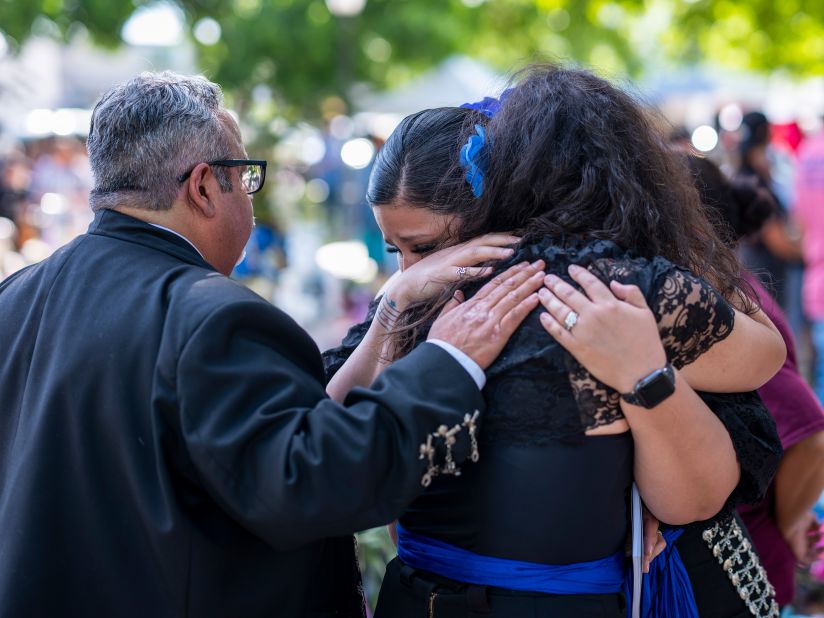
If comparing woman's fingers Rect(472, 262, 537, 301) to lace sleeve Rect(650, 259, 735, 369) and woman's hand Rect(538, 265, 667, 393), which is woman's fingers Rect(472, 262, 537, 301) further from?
lace sleeve Rect(650, 259, 735, 369)

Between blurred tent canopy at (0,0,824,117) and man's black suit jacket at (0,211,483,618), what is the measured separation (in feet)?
38.7

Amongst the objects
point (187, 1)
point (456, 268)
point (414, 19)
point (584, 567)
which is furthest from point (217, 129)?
point (414, 19)

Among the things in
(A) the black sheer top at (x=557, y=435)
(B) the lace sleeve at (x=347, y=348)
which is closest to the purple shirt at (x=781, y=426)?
(A) the black sheer top at (x=557, y=435)

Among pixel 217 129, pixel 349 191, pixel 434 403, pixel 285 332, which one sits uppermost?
pixel 217 129

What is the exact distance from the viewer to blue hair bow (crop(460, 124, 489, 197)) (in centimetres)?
213

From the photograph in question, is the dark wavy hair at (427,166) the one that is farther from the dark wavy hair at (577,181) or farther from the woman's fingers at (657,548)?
the woman's fingers at (657,548)

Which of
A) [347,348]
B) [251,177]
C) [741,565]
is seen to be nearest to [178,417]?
[251,177]

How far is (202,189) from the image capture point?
84.7 inches

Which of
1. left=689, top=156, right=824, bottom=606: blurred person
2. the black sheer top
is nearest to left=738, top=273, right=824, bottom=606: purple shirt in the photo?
left=689, top=156, right=824, bottom=606: blurred person

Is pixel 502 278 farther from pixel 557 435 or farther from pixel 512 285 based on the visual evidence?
pixel 557 435

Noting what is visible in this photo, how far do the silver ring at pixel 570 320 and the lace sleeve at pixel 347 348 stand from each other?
75cm

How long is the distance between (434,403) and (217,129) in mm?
817

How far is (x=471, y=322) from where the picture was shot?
6.40ft

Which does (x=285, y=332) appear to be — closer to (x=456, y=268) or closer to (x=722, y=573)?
(x=456, y=268)
